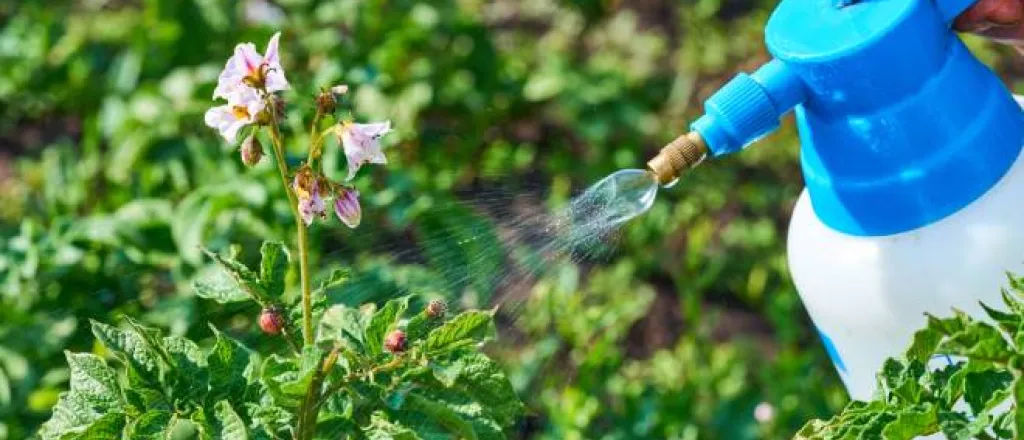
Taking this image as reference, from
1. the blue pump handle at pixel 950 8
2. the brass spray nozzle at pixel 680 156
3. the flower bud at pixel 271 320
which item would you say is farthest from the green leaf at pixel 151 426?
the blue pump handle at pixel 950 8

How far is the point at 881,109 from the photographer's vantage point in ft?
4.54

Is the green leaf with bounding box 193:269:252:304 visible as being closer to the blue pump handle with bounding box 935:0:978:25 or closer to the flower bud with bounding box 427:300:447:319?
the flower bud with bounding box 427:300:447:319

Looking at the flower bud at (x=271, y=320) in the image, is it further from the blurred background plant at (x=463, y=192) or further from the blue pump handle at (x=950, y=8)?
the blue pump handle at (x=950, y=8)

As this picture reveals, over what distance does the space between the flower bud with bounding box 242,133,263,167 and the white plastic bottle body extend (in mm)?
466

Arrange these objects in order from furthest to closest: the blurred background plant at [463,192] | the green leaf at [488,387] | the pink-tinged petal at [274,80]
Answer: the blurred background plant at [463,192], the green leaf at [488,387], the pink-tinged petal at [274,80]

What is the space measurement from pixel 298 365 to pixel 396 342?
9 cm

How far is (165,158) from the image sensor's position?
262cm

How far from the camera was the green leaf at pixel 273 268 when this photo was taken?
1423 mm

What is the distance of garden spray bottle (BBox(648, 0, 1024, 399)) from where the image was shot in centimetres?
137

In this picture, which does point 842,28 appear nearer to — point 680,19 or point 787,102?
point 787,102

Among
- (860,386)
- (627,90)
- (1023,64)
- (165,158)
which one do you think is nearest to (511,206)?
(627,90)

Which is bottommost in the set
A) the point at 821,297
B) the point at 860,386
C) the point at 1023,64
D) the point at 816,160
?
the point at 1023,64

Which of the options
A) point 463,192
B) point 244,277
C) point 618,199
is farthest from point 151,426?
point 463,192

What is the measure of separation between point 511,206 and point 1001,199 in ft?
4.67
